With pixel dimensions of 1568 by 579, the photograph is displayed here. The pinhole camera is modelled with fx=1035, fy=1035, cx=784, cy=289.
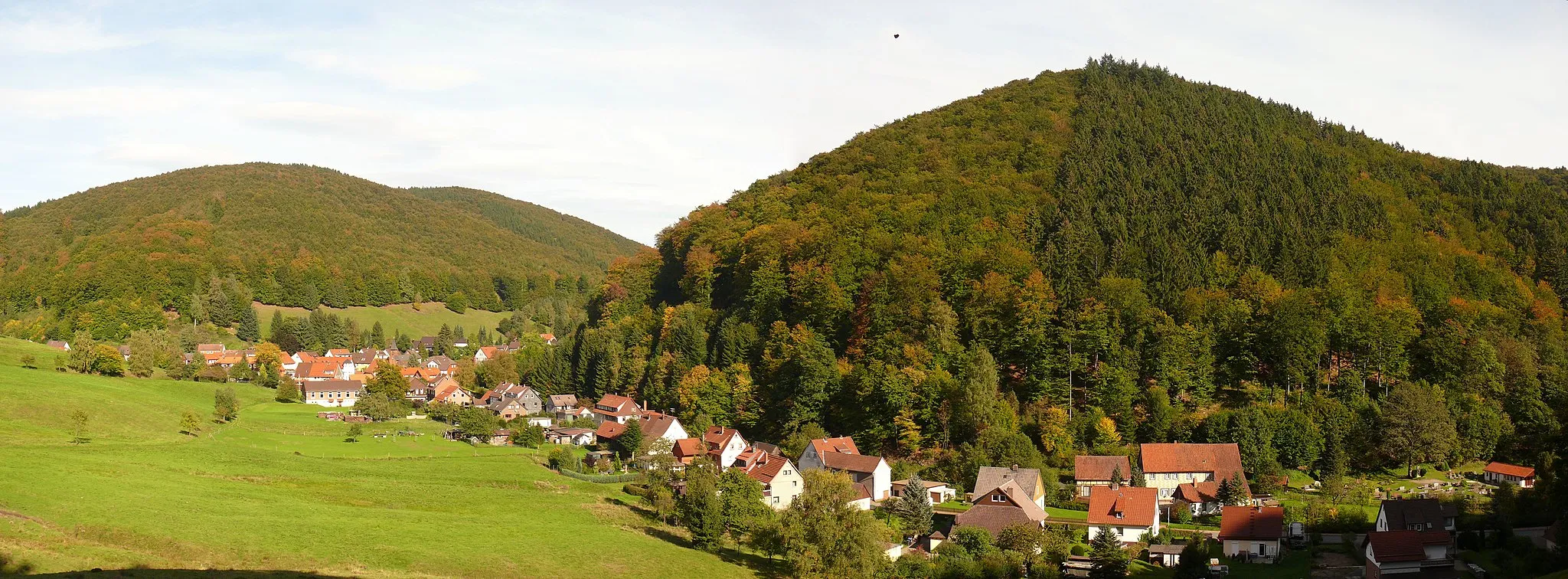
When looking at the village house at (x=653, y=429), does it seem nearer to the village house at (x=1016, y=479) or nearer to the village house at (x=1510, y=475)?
the village house at (x=1016, y=479)

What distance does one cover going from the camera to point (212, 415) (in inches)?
2633

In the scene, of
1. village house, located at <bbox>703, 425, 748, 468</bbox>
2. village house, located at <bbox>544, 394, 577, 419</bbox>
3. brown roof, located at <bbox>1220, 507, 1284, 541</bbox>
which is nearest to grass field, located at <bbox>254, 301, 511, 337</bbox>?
village house, located at <bbox>544, 394, 577, 419</bbox>

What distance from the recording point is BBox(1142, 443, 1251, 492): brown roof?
53250 mm

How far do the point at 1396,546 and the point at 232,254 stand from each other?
14583cm

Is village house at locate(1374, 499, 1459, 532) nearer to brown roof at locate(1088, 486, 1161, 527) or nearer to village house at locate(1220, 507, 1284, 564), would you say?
village house at locate(1220, 507, 1284, 564)

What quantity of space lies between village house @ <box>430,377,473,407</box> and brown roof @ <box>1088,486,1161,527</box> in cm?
5687

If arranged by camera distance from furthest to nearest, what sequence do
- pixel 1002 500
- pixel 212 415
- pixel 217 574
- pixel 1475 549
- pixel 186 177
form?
pixel 186 177
pixel 212 415
pixel 1002 500
pixel 1475 549
pixel 217 574

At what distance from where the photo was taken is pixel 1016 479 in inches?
1973

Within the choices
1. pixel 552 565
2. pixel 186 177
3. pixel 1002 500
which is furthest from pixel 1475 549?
Result: pixel 186 177

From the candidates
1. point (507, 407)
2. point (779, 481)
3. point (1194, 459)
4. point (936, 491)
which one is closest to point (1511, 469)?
point (1194, 459)

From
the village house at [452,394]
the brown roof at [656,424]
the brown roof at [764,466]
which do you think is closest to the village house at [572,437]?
the brown roof at [656,424]

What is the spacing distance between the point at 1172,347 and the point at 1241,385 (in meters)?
5.01

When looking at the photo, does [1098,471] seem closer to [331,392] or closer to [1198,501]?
[1198,501]

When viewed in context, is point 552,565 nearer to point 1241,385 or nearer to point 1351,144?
point 1241,385
